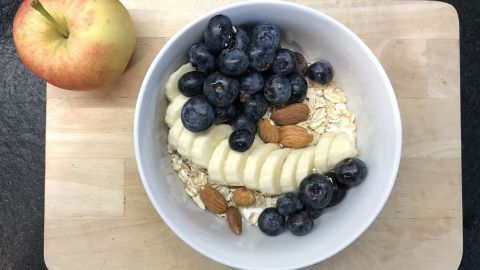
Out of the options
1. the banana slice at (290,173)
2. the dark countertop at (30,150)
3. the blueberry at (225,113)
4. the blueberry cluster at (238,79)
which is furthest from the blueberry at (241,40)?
the dark countertop at (30,150)

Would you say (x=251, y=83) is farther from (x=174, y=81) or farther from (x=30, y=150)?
(x=30, y=150)

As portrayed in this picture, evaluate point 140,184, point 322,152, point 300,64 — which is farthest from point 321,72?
point 140,184

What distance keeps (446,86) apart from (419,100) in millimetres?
59

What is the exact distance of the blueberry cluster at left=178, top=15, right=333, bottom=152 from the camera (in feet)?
2.56

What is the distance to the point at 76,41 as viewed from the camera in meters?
0.83

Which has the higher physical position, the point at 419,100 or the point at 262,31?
the point at 262,31

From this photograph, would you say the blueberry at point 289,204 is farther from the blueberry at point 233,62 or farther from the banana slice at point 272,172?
the blueberry at point 233,62

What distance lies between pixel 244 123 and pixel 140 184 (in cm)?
23

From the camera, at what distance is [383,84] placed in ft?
2.52

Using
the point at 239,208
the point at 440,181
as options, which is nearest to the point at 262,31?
the point at 239,208

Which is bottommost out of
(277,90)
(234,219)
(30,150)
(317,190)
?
(30,150)

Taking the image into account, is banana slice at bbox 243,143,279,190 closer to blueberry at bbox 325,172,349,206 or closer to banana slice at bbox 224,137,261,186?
banana slice at bbox 224,137,261,186

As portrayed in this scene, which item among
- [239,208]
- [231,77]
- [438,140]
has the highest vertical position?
[231,77]

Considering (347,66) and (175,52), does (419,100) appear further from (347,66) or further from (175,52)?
(175,52)
